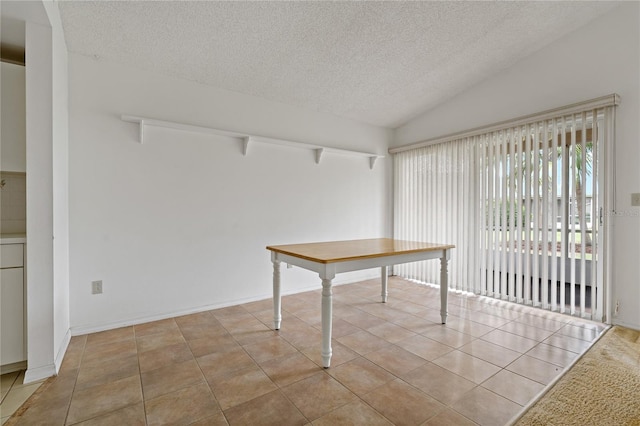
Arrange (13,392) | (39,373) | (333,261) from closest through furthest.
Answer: (13,392) → (39,373) → (333,261)

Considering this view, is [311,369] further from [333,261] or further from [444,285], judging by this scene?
[444,285]

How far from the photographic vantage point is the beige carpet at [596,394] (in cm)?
160

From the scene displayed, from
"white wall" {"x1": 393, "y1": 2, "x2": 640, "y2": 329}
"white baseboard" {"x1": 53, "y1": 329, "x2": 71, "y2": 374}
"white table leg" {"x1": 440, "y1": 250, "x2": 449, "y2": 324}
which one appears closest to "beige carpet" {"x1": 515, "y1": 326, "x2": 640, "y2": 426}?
"white wall" {"x1": 393, "y1": 2, "x2": 640, "y2": 329}

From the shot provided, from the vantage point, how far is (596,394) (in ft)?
5.90

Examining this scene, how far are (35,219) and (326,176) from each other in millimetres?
2994

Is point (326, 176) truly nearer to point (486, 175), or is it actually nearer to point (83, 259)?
point (486, 175)

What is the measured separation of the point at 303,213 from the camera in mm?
3975

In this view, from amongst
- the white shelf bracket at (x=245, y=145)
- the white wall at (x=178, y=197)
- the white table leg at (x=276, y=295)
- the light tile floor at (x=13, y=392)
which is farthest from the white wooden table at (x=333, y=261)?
the light tile floor at (x=13, y=392)

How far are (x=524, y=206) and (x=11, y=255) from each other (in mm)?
4487

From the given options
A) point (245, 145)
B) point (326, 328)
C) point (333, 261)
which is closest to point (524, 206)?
point (333, 261)

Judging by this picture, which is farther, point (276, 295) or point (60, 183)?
point (276, 295)

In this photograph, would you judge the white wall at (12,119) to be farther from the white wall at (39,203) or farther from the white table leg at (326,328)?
the white table leg at (326,328)

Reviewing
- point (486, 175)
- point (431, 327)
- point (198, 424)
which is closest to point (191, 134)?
point (198, 424)

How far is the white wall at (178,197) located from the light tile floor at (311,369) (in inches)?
13.4
